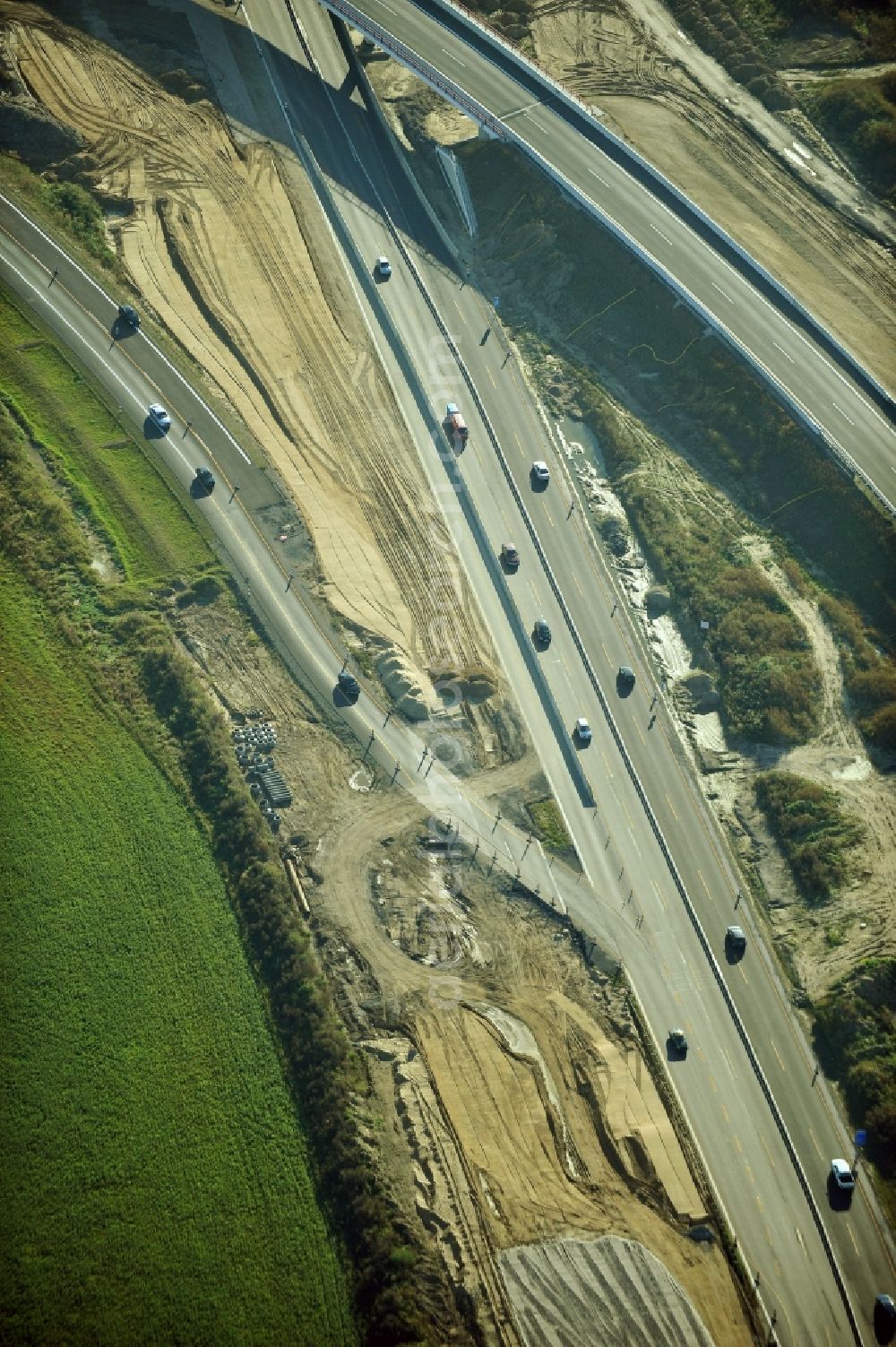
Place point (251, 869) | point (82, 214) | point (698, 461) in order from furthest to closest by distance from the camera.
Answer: point (82, 214), point (698, 461), point (251, 869)

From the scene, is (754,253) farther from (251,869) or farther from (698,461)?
(251,869)

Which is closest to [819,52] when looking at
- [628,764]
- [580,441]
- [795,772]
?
[580,441]

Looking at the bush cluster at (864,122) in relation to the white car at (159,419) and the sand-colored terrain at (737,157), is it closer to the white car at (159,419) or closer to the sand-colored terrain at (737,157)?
the sand-colored terrain at (737,157)

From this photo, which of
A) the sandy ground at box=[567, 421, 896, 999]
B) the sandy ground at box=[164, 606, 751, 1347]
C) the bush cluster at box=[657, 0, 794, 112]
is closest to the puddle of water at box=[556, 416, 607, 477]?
the sandy ground at box=[567, 421, 896, 999]

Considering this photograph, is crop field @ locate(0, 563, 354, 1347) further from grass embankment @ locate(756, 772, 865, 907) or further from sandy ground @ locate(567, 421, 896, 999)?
A: grass embankment @ locate(756, 772, 865, 907)

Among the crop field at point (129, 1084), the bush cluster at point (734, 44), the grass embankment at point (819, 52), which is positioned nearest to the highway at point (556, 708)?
the crop field at point (129, 1084)

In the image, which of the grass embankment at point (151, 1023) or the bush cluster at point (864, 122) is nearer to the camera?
the grass embankment at point (151, 1023)

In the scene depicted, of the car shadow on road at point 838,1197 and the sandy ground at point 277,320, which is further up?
the sandy ground at point 277,320
